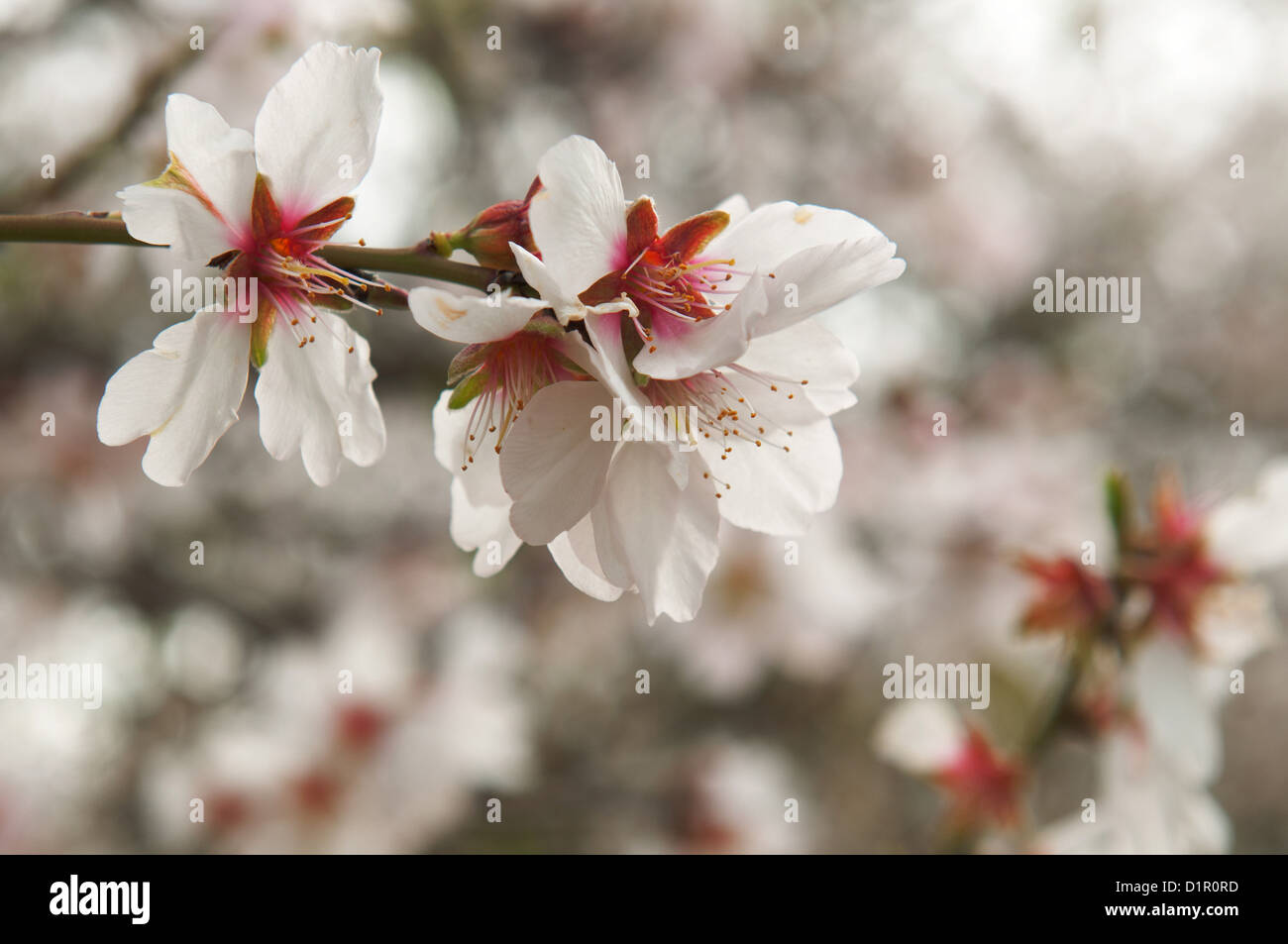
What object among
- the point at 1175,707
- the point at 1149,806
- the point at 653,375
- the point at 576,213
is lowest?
the point at 1149,806

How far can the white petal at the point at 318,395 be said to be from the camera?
710mm

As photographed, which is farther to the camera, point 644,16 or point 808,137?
point 808,137

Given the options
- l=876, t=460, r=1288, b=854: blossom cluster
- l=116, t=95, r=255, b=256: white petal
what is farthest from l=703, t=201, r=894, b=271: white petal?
l=876, t=460, r=1288, b=854: blossom cluster

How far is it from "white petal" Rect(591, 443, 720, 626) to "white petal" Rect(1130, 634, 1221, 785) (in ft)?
2.58

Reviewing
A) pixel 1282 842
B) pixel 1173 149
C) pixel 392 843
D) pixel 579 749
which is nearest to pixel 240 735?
pixel 392 843

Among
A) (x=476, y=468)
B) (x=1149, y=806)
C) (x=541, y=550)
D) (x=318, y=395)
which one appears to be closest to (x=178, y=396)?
(x=318, y=395)

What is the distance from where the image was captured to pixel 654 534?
2.18ft

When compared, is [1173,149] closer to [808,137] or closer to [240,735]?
[808,137]

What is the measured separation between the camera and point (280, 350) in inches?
28.2

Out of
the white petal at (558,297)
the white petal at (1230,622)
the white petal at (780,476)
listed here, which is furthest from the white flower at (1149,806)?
the white petal at (558,297)

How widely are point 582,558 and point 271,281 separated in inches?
11.8

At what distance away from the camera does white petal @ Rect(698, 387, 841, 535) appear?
0.74 metres

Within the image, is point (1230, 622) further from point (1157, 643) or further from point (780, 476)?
point (780, 476)
